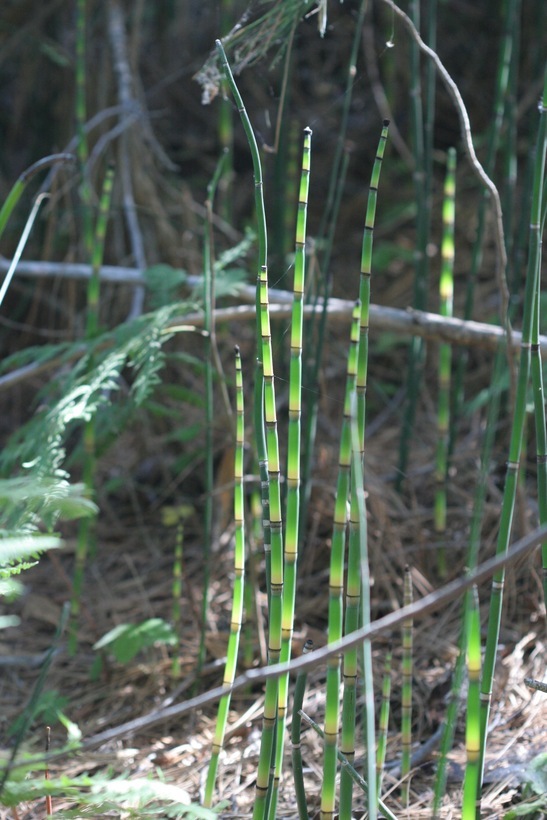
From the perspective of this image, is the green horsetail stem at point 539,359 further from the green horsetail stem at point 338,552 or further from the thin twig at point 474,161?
the green horsetail stem at point 338,552

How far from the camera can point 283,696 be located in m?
0.81

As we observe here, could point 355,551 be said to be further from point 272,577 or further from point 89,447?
point 89,447

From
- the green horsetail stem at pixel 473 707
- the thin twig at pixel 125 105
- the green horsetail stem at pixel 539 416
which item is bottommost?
the green horsetail stem at pixel 473 707

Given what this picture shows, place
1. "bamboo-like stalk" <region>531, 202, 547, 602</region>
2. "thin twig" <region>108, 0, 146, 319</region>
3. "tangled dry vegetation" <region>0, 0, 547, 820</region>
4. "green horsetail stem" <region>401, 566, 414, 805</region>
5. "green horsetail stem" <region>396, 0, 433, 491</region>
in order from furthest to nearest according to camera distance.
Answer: "thin twig" <region>108, 0, 146, 319</region>
"green horsetail stem" <region>396, 0, 433, 491</region>
"tangled dry vegetation" <region>0, 0, 547, 820</region>
"green horsetail stem" <region>401, 566, 414, 805</region>
"bamboo-like stalk" <region>531, 202, 547, 602</region>

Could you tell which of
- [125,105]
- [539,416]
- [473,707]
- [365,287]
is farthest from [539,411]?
[125,105]

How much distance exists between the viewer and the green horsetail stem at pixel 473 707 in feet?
2.06

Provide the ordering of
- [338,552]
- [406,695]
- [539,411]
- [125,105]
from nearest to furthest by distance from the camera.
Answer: [338,552], [539,411], [406,695], [125,105]

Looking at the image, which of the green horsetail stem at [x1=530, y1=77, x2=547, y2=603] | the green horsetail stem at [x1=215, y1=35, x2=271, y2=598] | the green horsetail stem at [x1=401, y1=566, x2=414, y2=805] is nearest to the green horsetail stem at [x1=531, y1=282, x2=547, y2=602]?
the green horsetail stem at [x1=530, y1=77, x2=547, y2=603]

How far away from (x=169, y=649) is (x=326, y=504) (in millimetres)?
416

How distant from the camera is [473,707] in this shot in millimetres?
650

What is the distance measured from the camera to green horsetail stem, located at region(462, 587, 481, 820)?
2.06 ft

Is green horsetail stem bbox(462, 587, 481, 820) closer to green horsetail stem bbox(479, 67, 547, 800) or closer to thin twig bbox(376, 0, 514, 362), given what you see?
green horsetail stem bbox(479, 67, 547, 800)

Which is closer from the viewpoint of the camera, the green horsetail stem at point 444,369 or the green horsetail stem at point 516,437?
the green horsetail stem at point 516,437

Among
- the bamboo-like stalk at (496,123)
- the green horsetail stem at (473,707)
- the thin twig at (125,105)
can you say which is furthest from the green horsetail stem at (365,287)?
the thin twig at (125,105)
